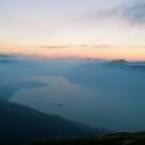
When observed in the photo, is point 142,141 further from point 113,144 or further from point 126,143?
point 113,144

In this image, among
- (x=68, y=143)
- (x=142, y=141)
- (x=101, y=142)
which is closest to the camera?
(x=142, y=141)

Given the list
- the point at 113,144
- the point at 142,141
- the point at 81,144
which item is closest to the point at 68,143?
the point at 81,144

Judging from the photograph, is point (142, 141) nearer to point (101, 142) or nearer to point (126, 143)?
point (126, 143)

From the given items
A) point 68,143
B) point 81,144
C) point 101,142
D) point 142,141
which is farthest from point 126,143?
point 68,143

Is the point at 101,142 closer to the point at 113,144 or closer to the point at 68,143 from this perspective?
the point at 113,144

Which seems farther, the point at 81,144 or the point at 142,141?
the point at 81,144

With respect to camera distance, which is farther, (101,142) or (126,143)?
(101,142)

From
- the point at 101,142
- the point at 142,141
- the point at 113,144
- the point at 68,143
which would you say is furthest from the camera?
the point at 68,143

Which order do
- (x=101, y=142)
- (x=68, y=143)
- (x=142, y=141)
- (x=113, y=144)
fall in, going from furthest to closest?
1. (x=68, y=143)
2. (x=101, y=142)
3. (x=113, y=144)
4. (x=142, y=141)
